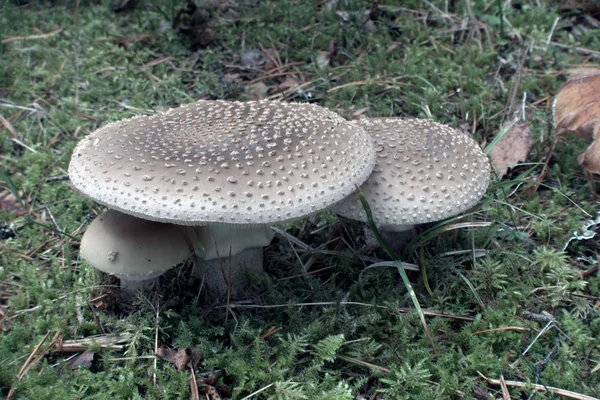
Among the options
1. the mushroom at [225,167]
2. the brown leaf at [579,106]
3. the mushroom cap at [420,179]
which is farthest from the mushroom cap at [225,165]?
the brown leaf at [579,106]

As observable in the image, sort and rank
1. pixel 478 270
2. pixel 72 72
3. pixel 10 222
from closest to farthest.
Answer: pixel 478 270, pixel 10 222, pixel 72 72

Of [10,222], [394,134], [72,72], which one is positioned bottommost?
[10,222]

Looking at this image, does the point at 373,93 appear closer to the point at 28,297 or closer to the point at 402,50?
the point at 402,50

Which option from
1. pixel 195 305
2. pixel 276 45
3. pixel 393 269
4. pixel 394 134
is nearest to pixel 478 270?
pixel 393 269

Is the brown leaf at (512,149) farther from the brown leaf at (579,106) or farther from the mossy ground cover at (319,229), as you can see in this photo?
the brown leaf at (579,106)

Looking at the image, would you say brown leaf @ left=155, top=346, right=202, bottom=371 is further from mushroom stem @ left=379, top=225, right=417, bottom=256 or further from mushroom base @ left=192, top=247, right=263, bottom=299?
mushroom stem @ left=379, top=225, right=417, bottom=256
